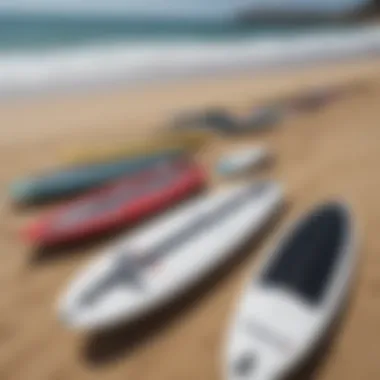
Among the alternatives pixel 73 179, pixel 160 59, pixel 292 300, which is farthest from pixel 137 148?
pixel 160 59

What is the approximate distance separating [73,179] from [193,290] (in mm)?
250

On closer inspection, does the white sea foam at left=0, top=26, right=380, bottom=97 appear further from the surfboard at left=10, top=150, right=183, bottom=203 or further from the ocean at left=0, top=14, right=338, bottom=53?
the surfboard at left=10, top=150, right=183, bottom=203

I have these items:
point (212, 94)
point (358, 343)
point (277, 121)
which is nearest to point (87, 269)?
point (358, 343)

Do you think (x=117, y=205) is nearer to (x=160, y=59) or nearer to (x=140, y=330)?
(x=140, y=330)

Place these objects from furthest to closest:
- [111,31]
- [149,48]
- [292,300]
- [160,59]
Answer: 1. [111,31]
2. [149,48]
3. [160,59]
4. [292,300]

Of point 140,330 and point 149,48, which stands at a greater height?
point 149,48

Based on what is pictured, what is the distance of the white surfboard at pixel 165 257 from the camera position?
0.43m

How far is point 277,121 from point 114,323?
579 mm

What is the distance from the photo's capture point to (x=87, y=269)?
1.63 ft

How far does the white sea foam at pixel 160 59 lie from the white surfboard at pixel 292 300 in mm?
942

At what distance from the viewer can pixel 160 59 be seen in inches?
63.6

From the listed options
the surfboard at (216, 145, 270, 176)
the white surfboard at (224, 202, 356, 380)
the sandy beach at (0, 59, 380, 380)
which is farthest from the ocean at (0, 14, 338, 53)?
the white surfboard at (224, 202, 356, 380)

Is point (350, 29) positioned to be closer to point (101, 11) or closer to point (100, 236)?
point (101, 11)

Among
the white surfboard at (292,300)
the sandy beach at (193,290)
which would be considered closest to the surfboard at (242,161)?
the sandy beach at (193,290)
